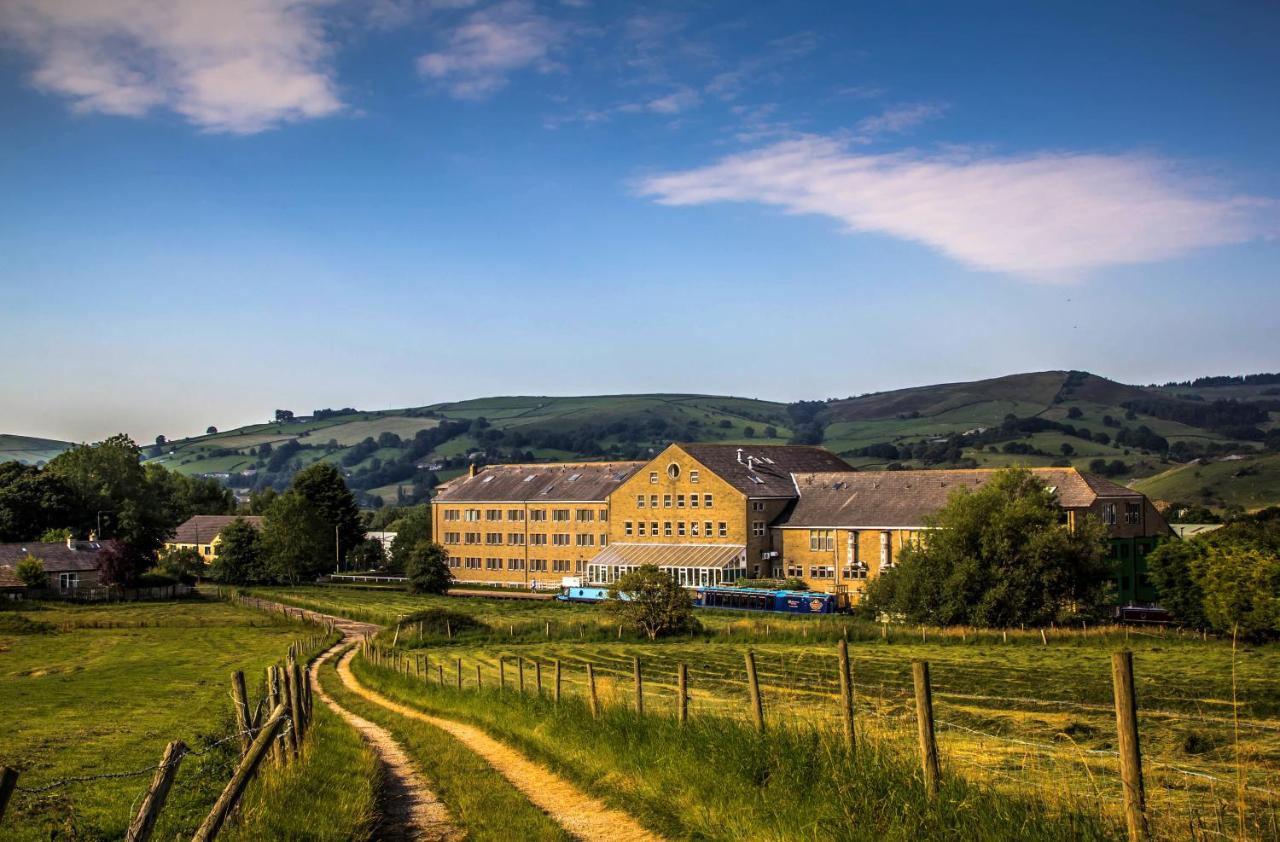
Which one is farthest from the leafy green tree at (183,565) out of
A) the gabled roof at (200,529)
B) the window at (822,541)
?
the window at (822,541)

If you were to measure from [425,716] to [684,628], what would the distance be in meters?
30.8

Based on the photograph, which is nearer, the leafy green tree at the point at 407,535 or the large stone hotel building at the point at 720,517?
the large stone hotel building at the point at 720,517

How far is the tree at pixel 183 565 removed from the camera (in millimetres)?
110400

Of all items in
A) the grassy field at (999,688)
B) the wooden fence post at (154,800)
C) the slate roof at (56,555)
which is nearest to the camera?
the wooden fence post at (154,800)

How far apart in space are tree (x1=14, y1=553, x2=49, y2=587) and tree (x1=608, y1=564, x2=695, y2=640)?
56.7 m

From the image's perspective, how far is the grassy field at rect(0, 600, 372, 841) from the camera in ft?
48.0

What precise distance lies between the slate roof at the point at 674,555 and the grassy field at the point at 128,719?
85.3 feet

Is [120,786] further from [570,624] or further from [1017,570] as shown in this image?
[1017,570]

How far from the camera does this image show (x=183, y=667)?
46.2 metres

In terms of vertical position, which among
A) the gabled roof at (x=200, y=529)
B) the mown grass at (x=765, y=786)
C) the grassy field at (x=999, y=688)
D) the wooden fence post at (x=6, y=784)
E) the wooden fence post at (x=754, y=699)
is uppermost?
the gabled roof at (x=200, y=529)

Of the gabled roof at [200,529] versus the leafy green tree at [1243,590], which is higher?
the gabled roof at [200,529]

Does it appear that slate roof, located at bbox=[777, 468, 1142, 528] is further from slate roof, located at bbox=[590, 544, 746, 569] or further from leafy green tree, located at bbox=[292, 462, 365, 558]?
leafy green tree, located at bbox=[292, 462, 365, 558]

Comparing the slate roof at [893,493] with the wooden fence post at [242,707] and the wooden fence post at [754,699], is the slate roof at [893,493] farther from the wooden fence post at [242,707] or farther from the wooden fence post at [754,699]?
the wooden fence post at [242,707]

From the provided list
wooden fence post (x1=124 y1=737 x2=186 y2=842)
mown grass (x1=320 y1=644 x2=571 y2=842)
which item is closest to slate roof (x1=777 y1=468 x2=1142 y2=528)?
mown grass (x1=320 y1=644 x2=571 y2=842)
